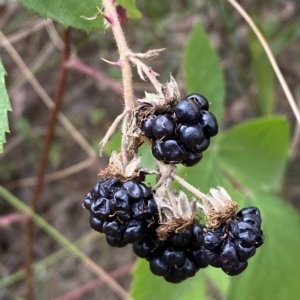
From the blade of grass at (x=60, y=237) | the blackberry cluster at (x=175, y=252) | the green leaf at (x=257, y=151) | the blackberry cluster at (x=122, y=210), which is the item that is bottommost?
the blade of grass at (x=60, y=237)

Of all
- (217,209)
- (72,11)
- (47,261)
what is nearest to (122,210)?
(217,209)

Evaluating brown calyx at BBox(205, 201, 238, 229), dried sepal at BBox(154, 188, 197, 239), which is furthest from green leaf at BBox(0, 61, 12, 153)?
brown calyx at BBox(205, 201, 238, 229)

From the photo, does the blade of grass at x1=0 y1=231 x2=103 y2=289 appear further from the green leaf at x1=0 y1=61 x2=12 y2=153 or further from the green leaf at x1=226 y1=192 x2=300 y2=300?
the green leaf at x1=0 y1=61 x2=12 y2=153

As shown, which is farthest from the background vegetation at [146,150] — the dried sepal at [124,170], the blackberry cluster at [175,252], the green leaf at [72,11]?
the blackberry cluster at [175,252]

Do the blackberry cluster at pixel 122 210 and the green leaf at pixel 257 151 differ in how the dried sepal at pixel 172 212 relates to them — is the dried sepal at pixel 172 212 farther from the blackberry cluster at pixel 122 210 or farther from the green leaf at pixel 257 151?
the green leaf at pixel 257 151

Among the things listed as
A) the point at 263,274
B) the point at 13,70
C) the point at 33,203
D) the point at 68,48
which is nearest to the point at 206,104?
the point at 68,48

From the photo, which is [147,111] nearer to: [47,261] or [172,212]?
[172,212]

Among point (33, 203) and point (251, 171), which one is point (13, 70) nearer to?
point (33, 203)
